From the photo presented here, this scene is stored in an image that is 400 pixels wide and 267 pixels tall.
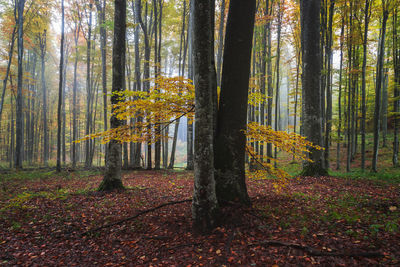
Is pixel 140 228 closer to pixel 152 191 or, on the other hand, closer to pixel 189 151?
pixel 152 191

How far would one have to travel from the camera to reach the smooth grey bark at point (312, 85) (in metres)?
7.80

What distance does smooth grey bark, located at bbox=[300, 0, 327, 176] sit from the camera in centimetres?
780

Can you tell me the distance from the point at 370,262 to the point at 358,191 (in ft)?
12.1

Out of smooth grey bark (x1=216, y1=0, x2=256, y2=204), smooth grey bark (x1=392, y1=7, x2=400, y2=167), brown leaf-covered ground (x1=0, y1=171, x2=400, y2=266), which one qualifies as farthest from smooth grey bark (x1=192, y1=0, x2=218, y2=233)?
smooth grey bark (x1=392, y1=7, x2=400, y2=167)

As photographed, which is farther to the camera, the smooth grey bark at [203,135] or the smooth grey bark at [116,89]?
the smooth grey bark at [116,89]

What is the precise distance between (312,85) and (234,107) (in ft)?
18.5

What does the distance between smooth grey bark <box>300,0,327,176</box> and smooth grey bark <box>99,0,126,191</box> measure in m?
7.28

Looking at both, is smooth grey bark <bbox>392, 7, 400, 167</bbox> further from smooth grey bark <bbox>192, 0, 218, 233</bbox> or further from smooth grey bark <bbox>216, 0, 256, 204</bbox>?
smooth grey bark <bbox>192, 0, 218, 233</bbox>

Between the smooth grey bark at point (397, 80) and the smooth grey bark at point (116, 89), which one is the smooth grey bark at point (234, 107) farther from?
the smooth grey bark at point (397, 80)

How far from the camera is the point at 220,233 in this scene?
341 centimetres

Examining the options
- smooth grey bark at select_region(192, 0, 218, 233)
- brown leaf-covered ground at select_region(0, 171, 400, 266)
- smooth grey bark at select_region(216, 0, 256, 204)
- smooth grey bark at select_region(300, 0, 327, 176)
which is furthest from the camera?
smooth grey bark at select_region(300, 0, 327, 176)

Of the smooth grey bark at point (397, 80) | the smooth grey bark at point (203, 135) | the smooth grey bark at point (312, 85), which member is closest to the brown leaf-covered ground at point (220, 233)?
the smooth grey bark at point (203, 135)

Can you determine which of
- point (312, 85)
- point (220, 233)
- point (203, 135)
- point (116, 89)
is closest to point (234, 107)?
point (203, 135)

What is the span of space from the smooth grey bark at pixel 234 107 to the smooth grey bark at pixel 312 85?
16.6 ft
